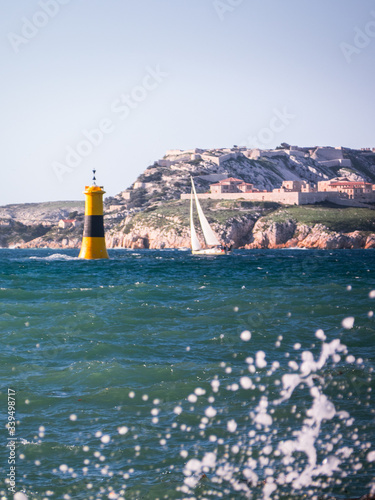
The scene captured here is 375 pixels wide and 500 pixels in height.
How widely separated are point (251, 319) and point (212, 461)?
1226 centimetres

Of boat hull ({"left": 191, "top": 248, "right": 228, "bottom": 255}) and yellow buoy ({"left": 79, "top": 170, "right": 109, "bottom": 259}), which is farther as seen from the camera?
boat hull ({"left": 191, "top": 248, "right": 228, "bottom": 255})

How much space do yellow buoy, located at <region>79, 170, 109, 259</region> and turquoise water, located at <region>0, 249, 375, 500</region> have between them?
34491mm

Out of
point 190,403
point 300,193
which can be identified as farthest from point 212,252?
point 190,403

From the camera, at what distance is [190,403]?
11570 millimetres

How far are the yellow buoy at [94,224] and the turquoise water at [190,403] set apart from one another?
1358 inches

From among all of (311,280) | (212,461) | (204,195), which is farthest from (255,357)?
(204,195)

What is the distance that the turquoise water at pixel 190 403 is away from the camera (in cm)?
843

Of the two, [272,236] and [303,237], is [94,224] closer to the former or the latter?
[272,236]

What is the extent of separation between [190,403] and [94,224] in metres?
47.6

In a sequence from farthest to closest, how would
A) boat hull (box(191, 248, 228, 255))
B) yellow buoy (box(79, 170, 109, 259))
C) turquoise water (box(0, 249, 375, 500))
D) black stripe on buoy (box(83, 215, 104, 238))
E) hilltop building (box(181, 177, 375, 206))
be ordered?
hilltop building (box(181, 177, 375, 206)), boat hull (box(191, 248, 228, 255)), black stripe on buoy (box(83, 215, 104, 238)), yellow buoy (box(79, 170, 109, 259)), turquoise water (box(0, 249, 375, 500))

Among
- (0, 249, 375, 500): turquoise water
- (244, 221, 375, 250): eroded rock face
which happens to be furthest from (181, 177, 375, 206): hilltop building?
(0, 249, 375, 500): turquoise water

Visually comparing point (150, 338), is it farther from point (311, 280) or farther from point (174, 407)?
point (311, 280)

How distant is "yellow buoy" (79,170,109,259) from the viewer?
56.3 metres

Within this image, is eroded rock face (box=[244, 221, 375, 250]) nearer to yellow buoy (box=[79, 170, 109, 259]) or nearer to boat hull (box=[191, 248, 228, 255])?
boat hull (box=[191, 248, 228, 255])
